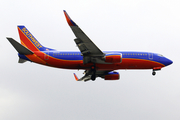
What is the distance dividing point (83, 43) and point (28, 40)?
47.1ft

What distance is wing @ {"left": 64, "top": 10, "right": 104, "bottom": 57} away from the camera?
41250 millimetres

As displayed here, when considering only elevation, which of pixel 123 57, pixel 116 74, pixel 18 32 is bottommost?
pixel 116 74

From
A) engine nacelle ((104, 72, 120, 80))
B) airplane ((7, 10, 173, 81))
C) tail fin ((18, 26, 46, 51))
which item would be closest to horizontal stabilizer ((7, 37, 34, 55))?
airplane ((7, 10, 173, 81))

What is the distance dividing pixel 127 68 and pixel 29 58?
1869 centimetres

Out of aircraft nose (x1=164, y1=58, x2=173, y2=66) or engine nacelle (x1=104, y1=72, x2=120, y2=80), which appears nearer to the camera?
aircraft nose (x1=164, y1=58, x2=173, y2=66)

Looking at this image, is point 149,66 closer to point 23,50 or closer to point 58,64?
point 58,64

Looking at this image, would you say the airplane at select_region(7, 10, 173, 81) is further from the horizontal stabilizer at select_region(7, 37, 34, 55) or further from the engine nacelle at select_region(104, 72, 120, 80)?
the engine nacelle at select_region(104, 72, 120, 80)

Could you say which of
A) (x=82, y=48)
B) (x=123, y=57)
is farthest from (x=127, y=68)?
(x=82, y=48)

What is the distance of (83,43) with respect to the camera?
4584 cm

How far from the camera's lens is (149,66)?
2090 inches

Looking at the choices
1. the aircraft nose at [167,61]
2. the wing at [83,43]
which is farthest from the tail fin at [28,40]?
the aircraft nose at [167,61]

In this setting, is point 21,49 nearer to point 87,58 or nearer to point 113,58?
point 87,58

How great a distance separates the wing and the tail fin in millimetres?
10354

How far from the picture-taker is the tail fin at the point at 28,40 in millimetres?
54000
